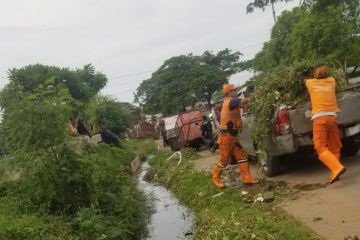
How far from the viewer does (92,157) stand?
9.07 m

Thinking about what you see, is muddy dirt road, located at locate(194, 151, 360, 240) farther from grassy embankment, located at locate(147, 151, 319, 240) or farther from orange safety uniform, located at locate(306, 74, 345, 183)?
orange safety uniform, located at locate(306, 74, 345, 183)

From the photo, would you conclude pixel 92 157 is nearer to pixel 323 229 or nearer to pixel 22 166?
pixel 22 166

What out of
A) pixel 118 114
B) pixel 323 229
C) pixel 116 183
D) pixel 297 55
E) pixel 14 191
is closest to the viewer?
pixel 323 229

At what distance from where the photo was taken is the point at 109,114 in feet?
98.4

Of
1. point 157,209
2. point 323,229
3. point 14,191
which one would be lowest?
point 157,209

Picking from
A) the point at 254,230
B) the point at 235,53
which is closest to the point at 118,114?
the point at 254,230

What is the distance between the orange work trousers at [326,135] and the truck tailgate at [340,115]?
52cm

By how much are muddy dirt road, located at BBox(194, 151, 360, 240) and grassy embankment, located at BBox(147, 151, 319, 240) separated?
25cm

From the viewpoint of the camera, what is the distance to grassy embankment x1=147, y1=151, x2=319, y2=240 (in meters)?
6.08

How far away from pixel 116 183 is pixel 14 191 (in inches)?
69.6

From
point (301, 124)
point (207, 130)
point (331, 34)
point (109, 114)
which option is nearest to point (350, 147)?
point (301, 124)

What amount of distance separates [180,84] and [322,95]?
43.6m

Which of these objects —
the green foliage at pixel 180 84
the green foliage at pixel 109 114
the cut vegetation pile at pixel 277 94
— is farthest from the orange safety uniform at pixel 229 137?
the green foliage at pixel 180 84

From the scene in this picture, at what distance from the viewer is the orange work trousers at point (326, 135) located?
822 centimetres
